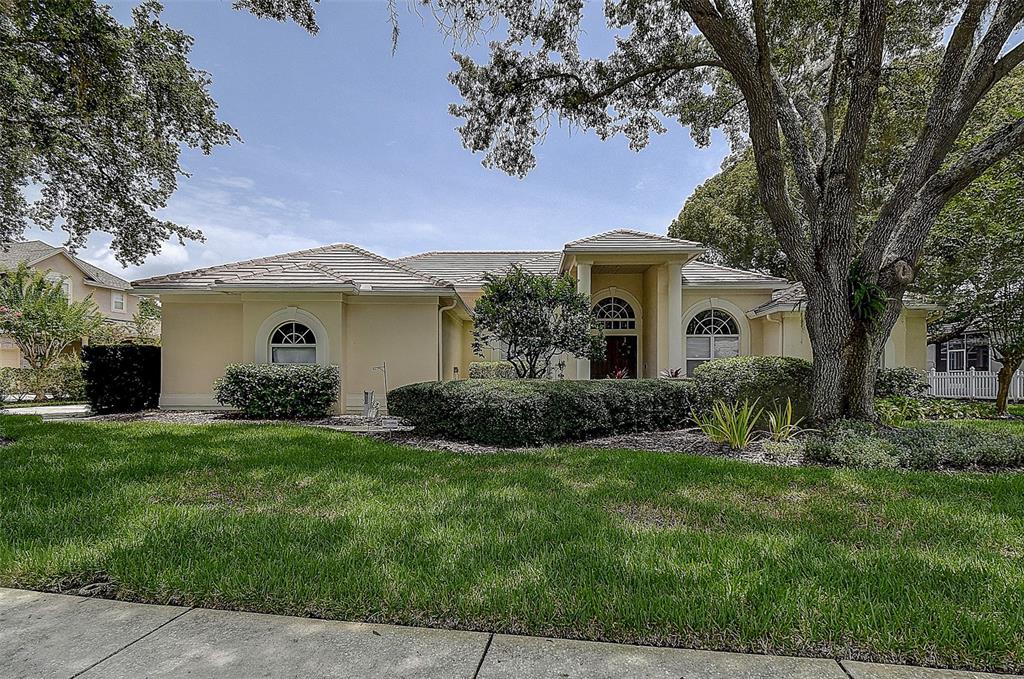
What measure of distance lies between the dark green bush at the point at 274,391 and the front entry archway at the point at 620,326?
9.55m

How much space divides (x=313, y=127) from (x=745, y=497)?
11198 mm

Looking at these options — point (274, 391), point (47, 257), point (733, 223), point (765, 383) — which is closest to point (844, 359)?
point (765, 383)

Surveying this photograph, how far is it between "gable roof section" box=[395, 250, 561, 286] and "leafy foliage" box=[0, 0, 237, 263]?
32.2 ft

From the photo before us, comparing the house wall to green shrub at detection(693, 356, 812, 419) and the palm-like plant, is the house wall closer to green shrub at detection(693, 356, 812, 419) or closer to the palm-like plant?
green shrub at detection(693, 356, 812, 419)

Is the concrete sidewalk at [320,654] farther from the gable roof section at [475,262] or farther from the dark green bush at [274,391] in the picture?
the gable roof section at [475,262]

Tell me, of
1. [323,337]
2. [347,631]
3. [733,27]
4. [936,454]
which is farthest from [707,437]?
[323,337]

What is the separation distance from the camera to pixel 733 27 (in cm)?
812

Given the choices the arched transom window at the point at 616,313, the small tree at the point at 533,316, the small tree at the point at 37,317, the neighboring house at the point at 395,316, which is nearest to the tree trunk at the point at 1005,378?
the neighboring house at the point at 395,316

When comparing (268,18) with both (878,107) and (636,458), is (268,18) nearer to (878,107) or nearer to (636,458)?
(636,458)

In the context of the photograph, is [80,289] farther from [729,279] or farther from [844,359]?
[844,359]

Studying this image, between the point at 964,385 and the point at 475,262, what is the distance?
21.0 metres

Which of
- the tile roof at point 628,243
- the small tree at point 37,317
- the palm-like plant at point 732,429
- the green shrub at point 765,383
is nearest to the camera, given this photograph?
the palm-like plant at point 732,429

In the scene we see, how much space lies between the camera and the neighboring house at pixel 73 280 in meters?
26.2

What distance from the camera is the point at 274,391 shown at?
37.8 feet
